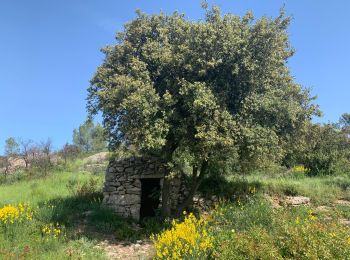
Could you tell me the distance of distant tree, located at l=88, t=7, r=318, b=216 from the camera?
11.9 meters

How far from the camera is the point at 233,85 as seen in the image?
12.7 metres

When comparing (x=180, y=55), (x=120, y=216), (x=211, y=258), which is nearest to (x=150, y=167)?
(x=120, y=216)

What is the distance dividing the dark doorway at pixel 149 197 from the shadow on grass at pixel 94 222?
1.56m

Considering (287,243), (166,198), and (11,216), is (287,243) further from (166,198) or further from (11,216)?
(11,216)

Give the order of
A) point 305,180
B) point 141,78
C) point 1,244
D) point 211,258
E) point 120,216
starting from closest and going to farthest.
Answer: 1. point 211,258
2. point 1,244
3. point 141,78
4. point 120,216
5. point 305,180

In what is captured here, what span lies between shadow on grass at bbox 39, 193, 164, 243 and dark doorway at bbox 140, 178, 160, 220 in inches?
61.5

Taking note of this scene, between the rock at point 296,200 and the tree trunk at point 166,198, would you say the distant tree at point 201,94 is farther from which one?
the rock at point 296,200

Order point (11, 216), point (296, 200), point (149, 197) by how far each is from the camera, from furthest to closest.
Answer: point (149, 197) < point (296, 200) < point (11, 216)

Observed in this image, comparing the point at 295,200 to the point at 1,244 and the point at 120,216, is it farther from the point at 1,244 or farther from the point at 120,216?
the point at 1,244

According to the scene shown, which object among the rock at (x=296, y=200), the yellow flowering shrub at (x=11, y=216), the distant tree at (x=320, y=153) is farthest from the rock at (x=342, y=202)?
the yellow flowering shrub at (x=11, y=216)

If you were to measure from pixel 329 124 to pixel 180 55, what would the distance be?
12570mm

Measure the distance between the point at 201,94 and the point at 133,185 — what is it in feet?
15.3

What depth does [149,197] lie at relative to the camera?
1562 centimetres

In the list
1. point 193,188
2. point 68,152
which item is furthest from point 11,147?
point 193,188
